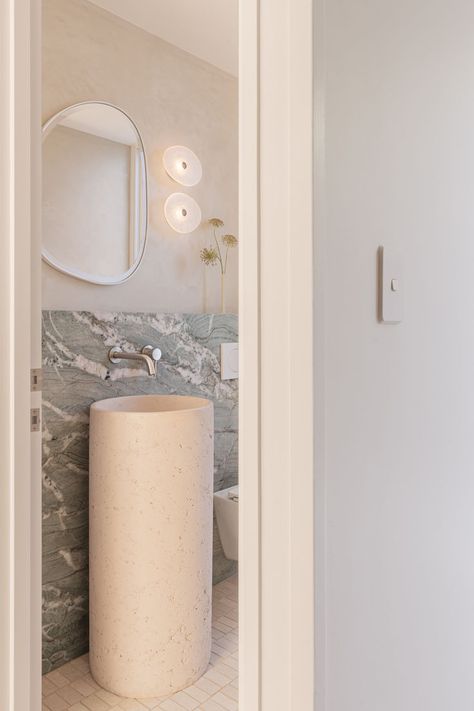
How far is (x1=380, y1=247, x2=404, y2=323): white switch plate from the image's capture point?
833 millimetres

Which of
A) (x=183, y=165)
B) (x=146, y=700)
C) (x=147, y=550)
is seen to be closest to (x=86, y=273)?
(x=183, y=165)

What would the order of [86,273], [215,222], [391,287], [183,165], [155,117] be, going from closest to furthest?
[391,287] → [86,273] → [155,117] → [183,165] → [215,222]

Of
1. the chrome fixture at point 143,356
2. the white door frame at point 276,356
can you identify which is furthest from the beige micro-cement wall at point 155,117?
the white door frame at point 276,356

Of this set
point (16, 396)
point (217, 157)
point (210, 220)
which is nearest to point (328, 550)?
point (16, 396)

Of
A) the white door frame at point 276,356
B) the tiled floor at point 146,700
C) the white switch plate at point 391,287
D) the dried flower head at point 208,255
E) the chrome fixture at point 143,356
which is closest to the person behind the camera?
the white door frame at point 276,356

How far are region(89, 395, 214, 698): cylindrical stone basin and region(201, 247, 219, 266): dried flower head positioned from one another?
968 millimetres

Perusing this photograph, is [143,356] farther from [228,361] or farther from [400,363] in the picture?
[400,363]

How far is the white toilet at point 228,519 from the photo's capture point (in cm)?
231

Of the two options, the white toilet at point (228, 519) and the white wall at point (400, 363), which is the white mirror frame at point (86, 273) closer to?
the white toilet at point (228, 519)

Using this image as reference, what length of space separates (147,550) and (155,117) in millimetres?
1736

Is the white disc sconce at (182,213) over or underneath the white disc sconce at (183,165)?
underneath

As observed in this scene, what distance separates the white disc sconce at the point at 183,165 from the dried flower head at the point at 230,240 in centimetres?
29

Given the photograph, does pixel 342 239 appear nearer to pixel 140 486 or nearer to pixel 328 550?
pixel 328 550

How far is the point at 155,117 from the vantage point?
92.0 inches
